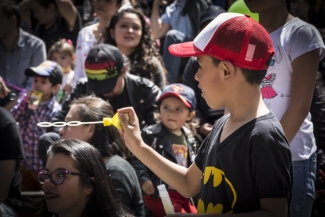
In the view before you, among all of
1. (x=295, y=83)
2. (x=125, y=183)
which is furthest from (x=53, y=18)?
(x=295, y=83)

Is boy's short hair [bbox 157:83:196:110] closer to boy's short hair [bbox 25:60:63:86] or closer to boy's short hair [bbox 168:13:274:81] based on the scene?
boy's short hair [bbox 25:60:63:86]

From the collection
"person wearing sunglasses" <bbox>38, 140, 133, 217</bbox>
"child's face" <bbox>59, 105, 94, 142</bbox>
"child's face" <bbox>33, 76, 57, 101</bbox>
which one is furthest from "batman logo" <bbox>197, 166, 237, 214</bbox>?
"child's face" <bbox>33, 76, 57, 101</bbox>

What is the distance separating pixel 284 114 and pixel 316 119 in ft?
5.13

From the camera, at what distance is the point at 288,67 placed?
299 centimetres

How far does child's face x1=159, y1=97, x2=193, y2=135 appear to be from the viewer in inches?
175

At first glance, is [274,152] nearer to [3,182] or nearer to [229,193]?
[229,193]

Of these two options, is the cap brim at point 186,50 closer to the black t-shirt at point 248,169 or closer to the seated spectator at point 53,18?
the black t-shirt at point 248,169

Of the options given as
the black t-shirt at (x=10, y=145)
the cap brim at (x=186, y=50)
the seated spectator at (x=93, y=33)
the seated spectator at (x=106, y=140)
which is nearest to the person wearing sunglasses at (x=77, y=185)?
the seated spectator at (x=106, y=140)

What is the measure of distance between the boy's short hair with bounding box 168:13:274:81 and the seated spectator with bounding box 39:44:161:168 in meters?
2.31

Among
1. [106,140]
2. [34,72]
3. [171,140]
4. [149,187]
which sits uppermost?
[34,72]

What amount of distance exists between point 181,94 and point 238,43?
2.34m

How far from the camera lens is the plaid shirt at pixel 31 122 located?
5227 millimetres

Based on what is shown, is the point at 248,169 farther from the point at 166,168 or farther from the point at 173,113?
the point at 173,113

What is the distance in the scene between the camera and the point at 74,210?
2.87 meters
